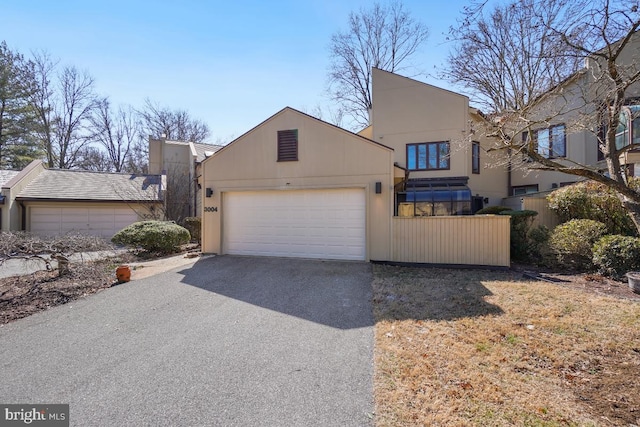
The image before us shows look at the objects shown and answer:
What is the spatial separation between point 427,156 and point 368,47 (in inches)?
542

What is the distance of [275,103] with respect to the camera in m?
17.3

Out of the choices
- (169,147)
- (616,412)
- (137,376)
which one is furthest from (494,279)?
(169,147)

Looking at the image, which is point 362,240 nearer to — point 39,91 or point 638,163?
point 638,163

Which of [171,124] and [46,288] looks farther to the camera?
[171,124]

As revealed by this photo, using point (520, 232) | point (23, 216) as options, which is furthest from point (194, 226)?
point (520, 232)

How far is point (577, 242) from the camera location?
314 inches

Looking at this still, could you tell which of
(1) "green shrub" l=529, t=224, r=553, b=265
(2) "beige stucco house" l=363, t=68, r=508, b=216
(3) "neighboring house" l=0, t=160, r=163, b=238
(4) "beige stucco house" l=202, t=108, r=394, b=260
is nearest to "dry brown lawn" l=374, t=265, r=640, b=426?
(1) "green shrub" l=529, t=224, r=553, b=265

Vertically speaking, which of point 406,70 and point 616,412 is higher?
point 406,70

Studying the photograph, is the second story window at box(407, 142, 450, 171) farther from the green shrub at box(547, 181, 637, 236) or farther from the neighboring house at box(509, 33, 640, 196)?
the green shrub at box(547, 181, 637, 236)

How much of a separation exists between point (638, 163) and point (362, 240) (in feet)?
28.3

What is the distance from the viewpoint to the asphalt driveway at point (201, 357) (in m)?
2.79

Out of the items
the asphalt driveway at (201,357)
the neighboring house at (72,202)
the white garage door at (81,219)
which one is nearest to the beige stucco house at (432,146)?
the asphalt driveway at (201,357)

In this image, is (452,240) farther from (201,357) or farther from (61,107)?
(61,107)

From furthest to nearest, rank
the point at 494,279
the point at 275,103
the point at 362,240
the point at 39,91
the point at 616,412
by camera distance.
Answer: the point at 39,91
the point at 275,103
the point at 362,240
the point at 494,279
the point at 616,412
